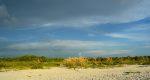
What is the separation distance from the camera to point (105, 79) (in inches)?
795

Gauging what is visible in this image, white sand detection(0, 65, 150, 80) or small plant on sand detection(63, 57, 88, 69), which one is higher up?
small plant on sand detection(63, 57, 88, 69)

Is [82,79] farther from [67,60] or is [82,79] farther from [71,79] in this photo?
[67,60]

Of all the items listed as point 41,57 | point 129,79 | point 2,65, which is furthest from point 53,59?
point 129,79

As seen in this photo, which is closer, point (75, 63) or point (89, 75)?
point (89, 75)

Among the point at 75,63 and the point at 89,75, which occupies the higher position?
the point at 75,63

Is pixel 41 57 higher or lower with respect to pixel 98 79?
higher

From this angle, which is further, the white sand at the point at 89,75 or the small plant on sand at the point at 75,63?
the small plant on sand at the point at 75,63

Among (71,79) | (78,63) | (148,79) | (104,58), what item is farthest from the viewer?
(104,58)

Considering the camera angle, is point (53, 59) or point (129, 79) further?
point (53, 59)

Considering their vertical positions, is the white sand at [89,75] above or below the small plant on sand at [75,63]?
below

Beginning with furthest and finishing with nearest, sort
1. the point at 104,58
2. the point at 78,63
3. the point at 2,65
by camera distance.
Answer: the point at 104,58 < the point at 2,65 < the point at 78,63

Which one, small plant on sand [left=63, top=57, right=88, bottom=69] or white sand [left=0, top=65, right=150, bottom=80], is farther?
small plant on sand [left=63, top=57, right=88, bottom=69]

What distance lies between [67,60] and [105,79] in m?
19.1

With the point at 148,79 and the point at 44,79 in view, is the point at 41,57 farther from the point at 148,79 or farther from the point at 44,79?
the point at 148,79
